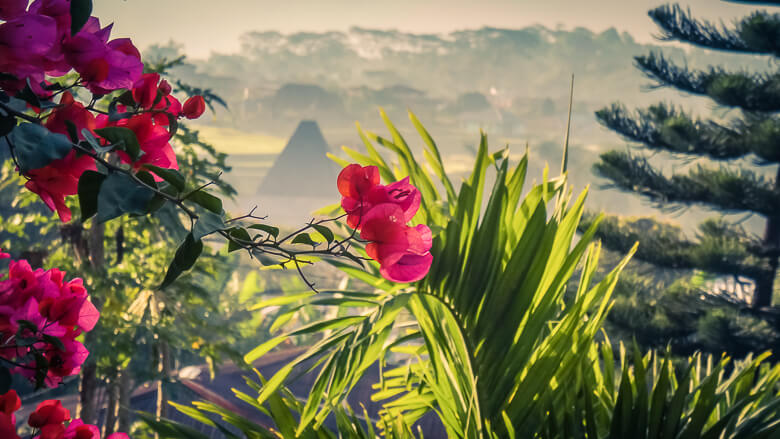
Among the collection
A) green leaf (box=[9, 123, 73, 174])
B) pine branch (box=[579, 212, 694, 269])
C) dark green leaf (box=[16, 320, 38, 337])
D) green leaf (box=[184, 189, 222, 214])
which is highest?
green leaf (box=[9, 123, 73, 174])

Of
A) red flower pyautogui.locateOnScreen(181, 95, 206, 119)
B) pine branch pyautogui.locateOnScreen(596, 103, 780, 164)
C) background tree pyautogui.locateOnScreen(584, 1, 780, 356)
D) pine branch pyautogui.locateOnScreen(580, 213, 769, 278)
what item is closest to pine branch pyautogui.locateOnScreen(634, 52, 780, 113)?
background tree pyautogui.locateOnScreen(584, 1, 780, 356)

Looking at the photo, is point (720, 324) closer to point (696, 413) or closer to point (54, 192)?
point (696, 413)

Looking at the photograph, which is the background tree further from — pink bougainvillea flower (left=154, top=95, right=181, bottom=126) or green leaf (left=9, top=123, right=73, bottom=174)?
green leaf (left=9, top=123, right=73, bottom=174)

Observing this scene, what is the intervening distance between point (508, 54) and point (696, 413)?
33341mm

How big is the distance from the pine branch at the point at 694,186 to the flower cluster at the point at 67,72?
3846mm

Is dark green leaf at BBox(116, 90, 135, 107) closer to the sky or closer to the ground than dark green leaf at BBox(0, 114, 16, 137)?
closer to the sky

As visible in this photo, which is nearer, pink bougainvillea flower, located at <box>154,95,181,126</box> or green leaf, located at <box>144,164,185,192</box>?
green leaf, located at <box>144,164,185,192</box>

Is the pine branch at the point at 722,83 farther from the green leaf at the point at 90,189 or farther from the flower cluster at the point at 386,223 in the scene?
the green leaf at the point at 90,189

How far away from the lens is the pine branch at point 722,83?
3.68 m

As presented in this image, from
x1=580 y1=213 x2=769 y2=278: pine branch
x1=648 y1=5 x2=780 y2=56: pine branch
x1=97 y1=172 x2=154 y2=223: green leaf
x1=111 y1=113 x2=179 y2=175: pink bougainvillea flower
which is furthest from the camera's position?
x1=580 y1=213 x2=769 y2=278: pine branch

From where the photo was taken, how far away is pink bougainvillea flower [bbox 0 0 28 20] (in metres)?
0.32

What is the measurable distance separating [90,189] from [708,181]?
13.9 feet

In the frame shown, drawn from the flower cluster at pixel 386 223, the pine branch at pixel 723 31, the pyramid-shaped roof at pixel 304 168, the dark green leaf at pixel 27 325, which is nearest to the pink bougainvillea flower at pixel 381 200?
the flower cluster at pixel 386 223

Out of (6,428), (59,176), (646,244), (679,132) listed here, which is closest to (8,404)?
(6,428)
